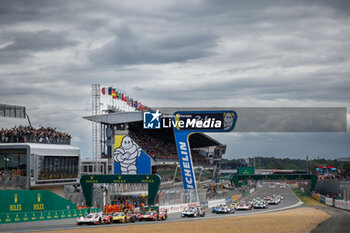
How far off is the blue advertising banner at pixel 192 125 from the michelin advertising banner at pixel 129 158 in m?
13.6

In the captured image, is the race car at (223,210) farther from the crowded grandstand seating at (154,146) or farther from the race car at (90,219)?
the crowded grandstand seating at (154,146)

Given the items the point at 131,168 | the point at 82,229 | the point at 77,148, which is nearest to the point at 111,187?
the point at 77,148

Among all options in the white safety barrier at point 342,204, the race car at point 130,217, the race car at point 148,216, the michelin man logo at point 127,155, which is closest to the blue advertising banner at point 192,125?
the michelin man logo at point 127,155

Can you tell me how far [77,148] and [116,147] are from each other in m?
20.1

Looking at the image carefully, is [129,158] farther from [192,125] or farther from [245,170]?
[245,170]

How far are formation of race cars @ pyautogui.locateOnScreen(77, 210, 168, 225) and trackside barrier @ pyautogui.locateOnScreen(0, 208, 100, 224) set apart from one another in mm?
5226

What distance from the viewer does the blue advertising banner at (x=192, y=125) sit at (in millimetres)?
69812

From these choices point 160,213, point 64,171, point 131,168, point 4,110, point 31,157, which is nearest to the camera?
point 160,213

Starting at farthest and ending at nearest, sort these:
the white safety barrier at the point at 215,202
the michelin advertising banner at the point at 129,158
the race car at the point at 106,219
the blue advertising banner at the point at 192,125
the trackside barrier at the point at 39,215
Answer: the michelin advertising banner at the point at 129,158
the white safety barrier at the point at 215,202
the blue advertising banner at the point at 192,125
the race car at the point at 106,219
the trackside barrier at the point at 39,215

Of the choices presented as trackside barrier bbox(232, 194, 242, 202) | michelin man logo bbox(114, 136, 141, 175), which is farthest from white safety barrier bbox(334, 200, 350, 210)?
michelin man logo bbox(114, 136, 141, 175)

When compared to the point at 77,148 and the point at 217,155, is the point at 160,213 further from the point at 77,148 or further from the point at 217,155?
the point at 217,155

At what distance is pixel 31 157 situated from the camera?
182ft

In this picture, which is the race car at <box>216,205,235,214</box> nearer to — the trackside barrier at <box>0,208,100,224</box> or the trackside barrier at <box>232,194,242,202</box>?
the trackside barrier at <box>0,208,100,224</box>

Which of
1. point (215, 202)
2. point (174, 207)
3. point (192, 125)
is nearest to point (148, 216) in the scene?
point (174, 207)
